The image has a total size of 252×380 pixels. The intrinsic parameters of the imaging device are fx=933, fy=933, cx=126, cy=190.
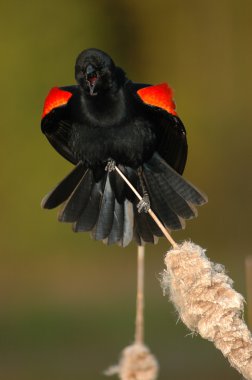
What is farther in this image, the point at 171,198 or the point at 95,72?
the point at 171,198

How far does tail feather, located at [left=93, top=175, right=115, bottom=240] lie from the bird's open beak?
15.8 inches

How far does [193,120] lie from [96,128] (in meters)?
3.54

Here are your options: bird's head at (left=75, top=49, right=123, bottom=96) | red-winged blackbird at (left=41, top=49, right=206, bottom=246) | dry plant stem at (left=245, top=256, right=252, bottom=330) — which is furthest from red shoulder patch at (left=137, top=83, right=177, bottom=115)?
dry plant stem at (left=245, top=256, right=252, bottom=330)

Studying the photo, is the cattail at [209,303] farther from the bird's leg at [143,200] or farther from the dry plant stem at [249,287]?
the bird's leg at [143,200]

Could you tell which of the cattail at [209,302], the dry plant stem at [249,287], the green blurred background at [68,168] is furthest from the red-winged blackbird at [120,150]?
the green blurred background at [68,168]

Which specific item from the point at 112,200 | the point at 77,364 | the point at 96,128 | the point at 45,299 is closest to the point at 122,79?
the point at 96,128

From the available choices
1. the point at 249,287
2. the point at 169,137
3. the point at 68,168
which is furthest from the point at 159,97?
the point at 68,168

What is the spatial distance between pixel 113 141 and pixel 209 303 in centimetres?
126

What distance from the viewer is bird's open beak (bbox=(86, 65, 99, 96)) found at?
109 inches

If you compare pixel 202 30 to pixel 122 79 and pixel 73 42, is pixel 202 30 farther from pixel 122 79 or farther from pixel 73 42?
pixel 122 79

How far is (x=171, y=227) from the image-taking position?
2.87 meters

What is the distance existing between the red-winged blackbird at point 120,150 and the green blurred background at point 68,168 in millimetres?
1782

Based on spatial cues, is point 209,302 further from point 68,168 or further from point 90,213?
point 68,168

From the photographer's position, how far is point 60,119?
3.05 meters
